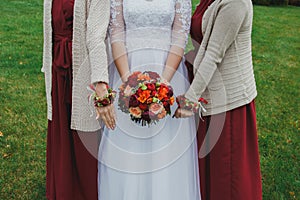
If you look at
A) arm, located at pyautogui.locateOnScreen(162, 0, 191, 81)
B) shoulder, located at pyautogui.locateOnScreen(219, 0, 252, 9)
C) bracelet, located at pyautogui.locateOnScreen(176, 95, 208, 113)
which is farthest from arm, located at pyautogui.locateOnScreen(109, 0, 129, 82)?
shoulder, located at pyautogui.locateOnScreen(219, 0, 252, 9)

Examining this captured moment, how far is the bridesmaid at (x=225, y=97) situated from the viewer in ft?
8.70

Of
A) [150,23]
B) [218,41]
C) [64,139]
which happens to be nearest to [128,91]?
[150,23]

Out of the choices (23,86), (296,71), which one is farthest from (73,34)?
(296,71)

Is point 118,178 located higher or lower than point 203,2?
lower

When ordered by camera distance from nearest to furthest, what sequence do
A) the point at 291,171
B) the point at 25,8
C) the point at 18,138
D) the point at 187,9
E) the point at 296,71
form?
the point at 187,9, the point at 291,171, the point at 18,138, the point at 296,71, the point at 25,8

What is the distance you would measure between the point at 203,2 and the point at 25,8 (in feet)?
31.8

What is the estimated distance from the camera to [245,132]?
3.02 meters

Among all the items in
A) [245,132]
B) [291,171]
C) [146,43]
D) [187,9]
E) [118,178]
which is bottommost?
[291,171]

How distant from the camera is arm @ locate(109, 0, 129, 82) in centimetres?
279

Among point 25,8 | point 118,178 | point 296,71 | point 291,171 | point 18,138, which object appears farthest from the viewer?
point 25,8

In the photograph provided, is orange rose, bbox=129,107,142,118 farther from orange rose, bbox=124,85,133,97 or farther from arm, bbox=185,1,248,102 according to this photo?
arm, bbox=185,1,248,102

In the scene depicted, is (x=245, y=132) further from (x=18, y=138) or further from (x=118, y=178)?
(x=18, y=138)

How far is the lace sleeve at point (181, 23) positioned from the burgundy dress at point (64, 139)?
0.67 meters

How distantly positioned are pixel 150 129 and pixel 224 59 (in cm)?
63
